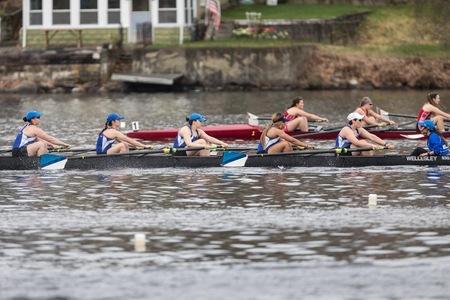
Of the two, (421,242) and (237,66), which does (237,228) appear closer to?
(421,242)

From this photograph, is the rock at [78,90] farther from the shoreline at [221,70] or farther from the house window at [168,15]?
the house window at [168,15]

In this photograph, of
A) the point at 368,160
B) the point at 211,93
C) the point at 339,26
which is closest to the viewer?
the point at 368,160

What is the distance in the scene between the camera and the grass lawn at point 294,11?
3386 inches

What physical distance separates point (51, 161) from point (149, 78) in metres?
41.0

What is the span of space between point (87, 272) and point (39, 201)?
8.72 metres

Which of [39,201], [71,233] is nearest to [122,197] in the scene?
[39,201]

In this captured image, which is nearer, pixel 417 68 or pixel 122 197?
pixel 122 197

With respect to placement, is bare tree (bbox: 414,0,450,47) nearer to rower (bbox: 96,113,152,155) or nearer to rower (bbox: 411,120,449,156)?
rower (bbox: 411,120,449,156)

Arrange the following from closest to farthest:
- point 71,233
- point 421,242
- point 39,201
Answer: point 421,242, point 71,233, point 39,201

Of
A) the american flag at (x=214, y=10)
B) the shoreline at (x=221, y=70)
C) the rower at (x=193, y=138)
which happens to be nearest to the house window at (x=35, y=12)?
the shoreline at (x=221, y=70)

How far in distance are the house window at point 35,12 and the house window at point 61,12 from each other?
908mm

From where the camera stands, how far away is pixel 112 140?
37.9m

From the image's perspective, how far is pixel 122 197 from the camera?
31984mm

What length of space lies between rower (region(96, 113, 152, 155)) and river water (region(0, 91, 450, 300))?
2.87 feet
